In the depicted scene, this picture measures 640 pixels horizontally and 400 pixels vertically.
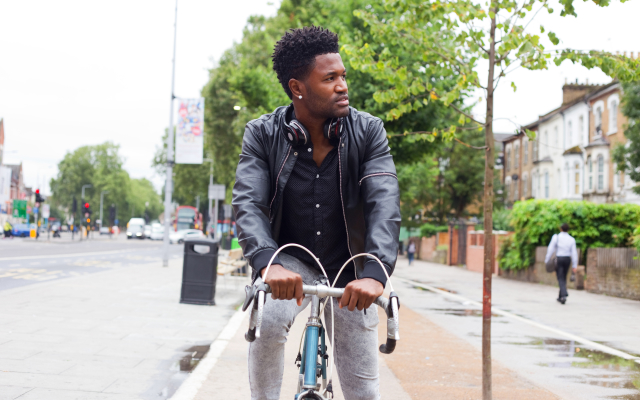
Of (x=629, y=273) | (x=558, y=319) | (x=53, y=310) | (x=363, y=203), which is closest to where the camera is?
(x=363, y=203)

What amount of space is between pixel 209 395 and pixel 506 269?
65.8 ft

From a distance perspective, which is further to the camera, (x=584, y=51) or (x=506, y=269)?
(x=506, y=269)

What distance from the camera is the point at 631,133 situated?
20656 mm

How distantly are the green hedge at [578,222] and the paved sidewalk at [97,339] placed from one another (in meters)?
10.9

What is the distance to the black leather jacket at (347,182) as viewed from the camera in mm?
2521

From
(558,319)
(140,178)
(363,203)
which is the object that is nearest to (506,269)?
(558,319)

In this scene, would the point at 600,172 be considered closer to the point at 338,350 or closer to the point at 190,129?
the point at 190,129

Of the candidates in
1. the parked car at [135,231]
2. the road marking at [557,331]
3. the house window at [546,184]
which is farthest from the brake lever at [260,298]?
the parked car at [135,231]

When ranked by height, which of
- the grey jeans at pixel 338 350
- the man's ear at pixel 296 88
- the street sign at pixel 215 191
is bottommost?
the grey jeans at pixel 338 350

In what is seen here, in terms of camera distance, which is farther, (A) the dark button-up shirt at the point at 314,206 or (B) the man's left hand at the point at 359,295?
(A) the dark button-up shirt at the point at 314,206

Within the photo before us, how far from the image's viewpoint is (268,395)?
103 inches

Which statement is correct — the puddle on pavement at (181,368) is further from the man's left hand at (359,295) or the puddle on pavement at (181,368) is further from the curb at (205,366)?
the man's left hand at (359,295)

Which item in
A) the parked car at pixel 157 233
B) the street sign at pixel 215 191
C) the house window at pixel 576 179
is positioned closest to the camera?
the street sign at pixel 215 191

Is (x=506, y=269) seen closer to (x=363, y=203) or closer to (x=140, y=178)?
(x=363, y=203)
